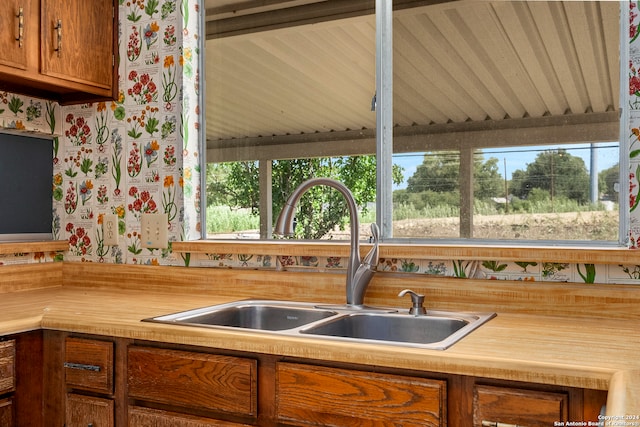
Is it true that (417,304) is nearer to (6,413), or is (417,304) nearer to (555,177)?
(555,177)

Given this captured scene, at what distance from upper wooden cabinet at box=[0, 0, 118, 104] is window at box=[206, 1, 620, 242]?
39cm

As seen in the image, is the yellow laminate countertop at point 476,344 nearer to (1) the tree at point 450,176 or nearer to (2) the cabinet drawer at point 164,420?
(2) the cabinet drawer at point 164,420

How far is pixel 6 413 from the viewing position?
5.33ft

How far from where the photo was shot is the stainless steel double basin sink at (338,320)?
5.34 ft

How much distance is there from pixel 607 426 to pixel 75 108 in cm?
224

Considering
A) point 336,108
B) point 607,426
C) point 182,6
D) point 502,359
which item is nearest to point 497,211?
point 336,108

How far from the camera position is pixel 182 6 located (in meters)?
2.21

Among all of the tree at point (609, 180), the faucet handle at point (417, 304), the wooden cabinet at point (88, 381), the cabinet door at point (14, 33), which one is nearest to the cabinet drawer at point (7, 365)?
the wooden cabinet at point (88, 381)

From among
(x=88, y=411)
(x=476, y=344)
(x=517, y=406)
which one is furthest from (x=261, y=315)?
(x=517, y=406)

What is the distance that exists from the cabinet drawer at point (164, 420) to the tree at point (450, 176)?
975mm

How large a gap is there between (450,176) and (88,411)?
50.5 inches

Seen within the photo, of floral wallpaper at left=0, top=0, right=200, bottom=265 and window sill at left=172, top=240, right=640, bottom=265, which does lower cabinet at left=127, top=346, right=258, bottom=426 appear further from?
floral wallpaper at left=0, top=0, right=200, bottom=265

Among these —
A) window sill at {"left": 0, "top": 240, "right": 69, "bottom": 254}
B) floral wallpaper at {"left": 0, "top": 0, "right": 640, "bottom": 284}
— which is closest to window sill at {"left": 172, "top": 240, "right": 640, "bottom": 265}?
floral wallpaper at {"left": 0, "top": 0, "right": 640, "bottom": 284}

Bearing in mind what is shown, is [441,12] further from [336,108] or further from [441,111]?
[336,108]
